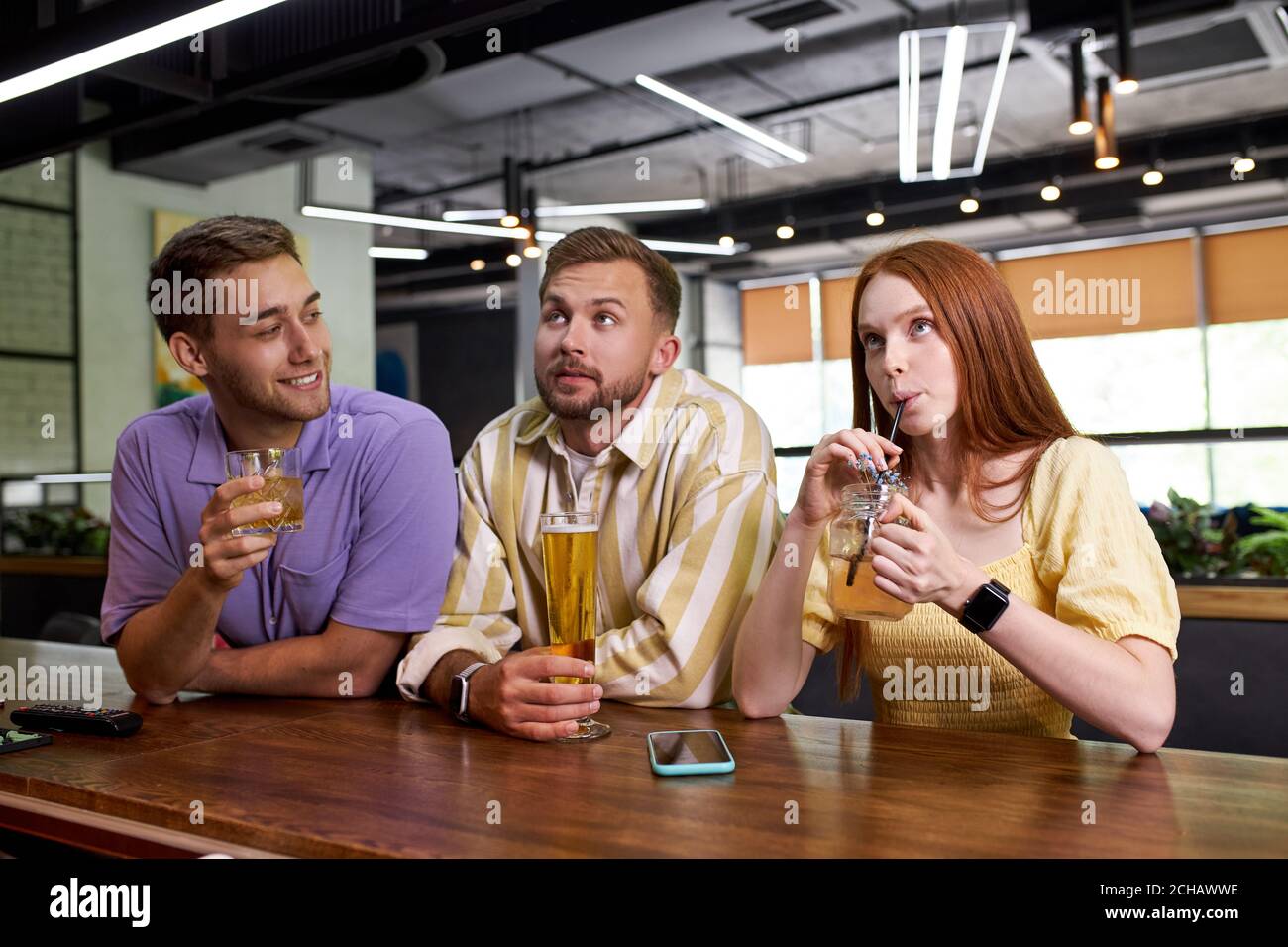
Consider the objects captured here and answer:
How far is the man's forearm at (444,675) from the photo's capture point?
1.68 meters

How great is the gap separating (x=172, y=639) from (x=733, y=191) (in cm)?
1009

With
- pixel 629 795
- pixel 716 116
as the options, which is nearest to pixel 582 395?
pixel 629 795

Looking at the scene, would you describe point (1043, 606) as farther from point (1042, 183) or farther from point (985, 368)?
point (1042, 183)

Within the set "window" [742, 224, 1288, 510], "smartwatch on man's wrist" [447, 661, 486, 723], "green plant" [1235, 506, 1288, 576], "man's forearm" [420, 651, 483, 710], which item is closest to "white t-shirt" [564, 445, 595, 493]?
"man's forearm" [420, 651, 483, 710]

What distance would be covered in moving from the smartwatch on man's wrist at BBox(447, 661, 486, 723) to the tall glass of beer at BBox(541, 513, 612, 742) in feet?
0.57

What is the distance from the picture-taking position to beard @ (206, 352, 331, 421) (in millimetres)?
1911

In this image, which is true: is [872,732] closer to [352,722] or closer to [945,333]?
[945,333]

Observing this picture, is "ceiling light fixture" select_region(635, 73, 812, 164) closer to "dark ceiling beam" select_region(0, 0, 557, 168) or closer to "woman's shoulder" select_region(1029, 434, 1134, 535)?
"dark ceiling beam" select_region(0, 0, 557, 168)

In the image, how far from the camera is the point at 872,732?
1431 millimetres

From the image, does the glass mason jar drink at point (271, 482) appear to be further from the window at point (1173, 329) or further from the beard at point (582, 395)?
the window at point (1173, 329)

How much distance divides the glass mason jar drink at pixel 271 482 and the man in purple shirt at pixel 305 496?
12.7 inches

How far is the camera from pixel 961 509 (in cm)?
167

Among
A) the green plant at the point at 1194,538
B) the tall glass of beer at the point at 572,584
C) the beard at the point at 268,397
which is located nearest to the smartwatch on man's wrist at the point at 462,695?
the tall glass of beer at the point at 572,584

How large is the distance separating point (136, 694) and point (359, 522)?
0.49 m
